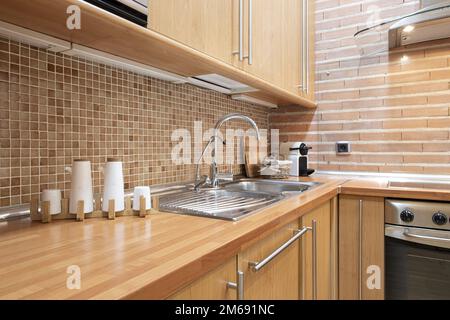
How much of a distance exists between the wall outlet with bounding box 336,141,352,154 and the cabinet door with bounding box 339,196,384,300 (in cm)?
64

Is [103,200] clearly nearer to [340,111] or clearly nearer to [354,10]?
[340,111]

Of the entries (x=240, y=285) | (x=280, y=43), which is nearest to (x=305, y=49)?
(x=280, y=43)

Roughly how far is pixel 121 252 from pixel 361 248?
1.34 metres

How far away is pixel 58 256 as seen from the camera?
22.5 inches

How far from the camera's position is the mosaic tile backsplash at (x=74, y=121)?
833 millimetres

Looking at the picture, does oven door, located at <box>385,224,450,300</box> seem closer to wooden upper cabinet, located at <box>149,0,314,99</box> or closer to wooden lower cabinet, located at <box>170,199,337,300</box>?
wooden lower cabinet, located at <box>170,199,337,300</box>

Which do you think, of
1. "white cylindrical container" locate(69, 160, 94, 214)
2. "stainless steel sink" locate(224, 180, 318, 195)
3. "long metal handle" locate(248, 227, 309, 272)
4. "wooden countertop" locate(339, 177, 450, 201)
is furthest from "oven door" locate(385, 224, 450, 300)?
"white cylindrical container" locate(69, 160, 94, 214)

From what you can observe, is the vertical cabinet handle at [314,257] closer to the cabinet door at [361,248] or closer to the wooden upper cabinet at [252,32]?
the cabinet door at [361,248]

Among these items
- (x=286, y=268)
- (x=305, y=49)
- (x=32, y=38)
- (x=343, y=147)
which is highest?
(x=305, y=49)

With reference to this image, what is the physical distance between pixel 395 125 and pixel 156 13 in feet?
5.64

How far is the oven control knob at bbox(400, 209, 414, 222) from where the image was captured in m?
1.41

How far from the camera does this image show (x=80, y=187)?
86cm

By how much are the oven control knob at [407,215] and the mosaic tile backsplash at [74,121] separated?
3.54ft

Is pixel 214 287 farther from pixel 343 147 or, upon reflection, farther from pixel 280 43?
pixel 343 147
